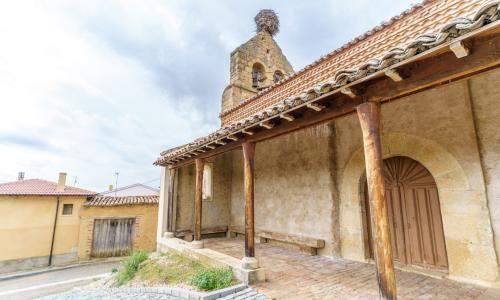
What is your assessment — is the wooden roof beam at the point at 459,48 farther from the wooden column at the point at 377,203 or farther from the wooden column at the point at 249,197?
the wooden column at the point at 249,197

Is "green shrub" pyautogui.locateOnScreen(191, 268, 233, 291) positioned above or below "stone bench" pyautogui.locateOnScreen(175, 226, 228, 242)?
below

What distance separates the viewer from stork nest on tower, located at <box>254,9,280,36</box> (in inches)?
560

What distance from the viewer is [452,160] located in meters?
3.92

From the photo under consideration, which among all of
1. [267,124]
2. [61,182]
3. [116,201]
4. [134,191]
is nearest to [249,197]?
[267,124]

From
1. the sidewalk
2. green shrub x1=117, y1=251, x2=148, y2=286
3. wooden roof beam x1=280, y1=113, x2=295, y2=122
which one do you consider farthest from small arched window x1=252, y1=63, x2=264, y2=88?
the sidewalk

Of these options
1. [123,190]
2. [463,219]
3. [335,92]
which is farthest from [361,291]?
[123,190]

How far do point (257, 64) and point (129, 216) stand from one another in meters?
11.7

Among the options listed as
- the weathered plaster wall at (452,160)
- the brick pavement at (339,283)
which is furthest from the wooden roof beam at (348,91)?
the brick pavement at (339,283)

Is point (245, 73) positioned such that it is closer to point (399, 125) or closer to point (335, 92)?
point (399, 125)

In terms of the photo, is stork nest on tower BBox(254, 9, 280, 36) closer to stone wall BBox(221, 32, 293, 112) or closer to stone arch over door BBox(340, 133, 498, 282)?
stone wall BBox(221, 32, 293, 112)

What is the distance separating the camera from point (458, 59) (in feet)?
6.88

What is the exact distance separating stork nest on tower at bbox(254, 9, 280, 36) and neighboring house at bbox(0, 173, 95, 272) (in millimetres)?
14334

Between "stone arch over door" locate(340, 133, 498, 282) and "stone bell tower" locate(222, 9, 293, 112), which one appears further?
"stone bell tower" locate(222, 9, 293, 112)

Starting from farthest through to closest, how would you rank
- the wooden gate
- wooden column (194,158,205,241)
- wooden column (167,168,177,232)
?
the wooden gate
wooden column (167,168,177,232)
wooden column (194,158,205,241)
